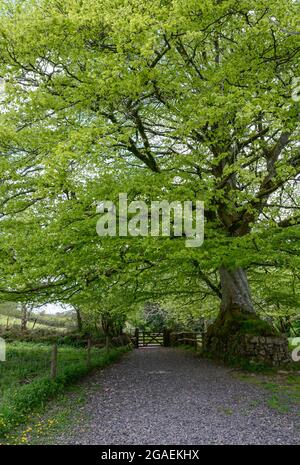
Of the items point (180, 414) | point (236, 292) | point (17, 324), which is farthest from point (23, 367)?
point (17, 324)

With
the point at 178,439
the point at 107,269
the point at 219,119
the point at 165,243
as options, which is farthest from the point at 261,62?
the point at 178,439

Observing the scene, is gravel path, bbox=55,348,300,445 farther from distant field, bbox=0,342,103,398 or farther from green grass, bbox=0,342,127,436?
distant field, bbox=0,342,103,398

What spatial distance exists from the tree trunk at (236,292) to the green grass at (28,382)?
534 centimetres

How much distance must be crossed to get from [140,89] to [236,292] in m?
8.58

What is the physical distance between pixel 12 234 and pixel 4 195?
1315 millimetres

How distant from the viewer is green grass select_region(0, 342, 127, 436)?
23.0 ft

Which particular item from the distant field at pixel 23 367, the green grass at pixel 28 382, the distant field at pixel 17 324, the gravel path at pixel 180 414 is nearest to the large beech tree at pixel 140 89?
the gravel path at pixel 180 414

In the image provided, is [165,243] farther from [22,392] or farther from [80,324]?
[80,324]

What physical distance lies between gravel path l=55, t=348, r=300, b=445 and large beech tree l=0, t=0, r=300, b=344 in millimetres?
3239

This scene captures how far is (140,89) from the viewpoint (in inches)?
332

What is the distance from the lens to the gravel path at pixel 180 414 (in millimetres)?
5902

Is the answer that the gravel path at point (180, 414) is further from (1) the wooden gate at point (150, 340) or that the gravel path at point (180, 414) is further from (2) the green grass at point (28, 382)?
(1) the wooden gate at point (150, 340)

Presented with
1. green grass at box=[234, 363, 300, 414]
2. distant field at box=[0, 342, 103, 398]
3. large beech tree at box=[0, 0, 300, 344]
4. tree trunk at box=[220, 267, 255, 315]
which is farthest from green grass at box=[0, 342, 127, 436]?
tree trunk at box=[220, 267, 255, 315]
